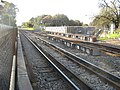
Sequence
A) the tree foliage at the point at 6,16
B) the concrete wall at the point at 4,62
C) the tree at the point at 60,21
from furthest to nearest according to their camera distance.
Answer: the tree at the point at 60,21, the tree foliage at the point at 6,16, the concrete wall at the point at 4,62

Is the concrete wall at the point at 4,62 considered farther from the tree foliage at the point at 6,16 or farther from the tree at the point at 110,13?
the tree at the point at 110,13

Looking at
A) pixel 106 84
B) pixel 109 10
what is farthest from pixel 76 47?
pixel 109 10

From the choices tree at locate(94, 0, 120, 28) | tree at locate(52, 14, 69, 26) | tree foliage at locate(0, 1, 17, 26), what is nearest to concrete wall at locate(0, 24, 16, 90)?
tree foliage at locate(0, 1, 17, 26)

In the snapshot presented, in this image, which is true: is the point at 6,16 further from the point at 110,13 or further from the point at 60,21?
the point at 60,21

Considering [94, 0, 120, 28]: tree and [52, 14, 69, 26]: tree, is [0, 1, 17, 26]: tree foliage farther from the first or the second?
[52, 14, 69, 26]: tree

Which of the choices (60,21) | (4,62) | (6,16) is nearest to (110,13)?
(6,16)

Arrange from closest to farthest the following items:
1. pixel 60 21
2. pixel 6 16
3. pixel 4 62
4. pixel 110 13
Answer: pixel 4 62 < pixel 6 16 < pixel 110 13 < pixel 60 21

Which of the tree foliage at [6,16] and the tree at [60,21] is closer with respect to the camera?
the tree foliage at [6,16]

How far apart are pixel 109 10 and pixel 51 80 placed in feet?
144

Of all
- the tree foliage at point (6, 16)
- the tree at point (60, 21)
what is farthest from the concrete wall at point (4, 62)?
the tree at point (60, 21)

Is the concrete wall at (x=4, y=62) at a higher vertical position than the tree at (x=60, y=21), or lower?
lower

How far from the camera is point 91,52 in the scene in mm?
14789

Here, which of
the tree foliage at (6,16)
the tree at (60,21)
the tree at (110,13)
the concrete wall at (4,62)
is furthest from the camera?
the tree at (60,21)

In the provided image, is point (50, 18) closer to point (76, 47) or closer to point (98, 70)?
point (76, 47)
